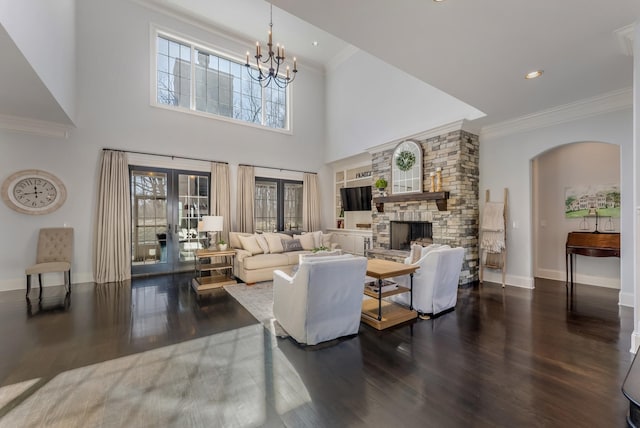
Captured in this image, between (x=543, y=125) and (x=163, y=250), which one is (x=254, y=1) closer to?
(x=163, y=250)

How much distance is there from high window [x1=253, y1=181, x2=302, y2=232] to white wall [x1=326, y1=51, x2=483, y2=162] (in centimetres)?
164

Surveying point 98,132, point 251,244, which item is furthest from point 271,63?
point 98,132

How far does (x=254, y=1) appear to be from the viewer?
5.75 meters

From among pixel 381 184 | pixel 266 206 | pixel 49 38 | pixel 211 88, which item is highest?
pixel 211 88

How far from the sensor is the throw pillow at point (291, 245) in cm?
611

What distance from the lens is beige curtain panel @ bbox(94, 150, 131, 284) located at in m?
5.32

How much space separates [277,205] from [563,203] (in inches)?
258

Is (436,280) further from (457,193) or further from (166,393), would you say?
(166,393)

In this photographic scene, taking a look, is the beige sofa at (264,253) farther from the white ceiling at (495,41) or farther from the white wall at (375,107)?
the white ceiling at (495,41)

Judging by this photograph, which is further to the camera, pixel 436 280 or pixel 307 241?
pixel 307 241

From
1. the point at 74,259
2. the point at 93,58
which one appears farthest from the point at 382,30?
the point at 74,259

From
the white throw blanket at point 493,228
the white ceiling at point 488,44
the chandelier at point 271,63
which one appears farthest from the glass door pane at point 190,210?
the white throw blanket at point 493,228

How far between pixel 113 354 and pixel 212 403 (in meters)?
1.40

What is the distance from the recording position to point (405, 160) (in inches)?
235
